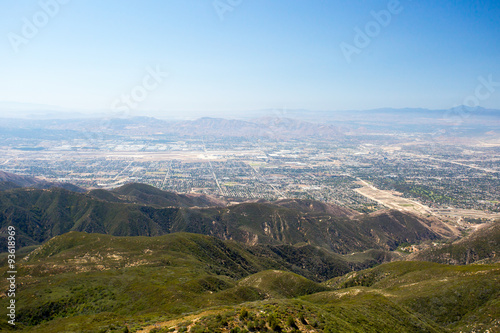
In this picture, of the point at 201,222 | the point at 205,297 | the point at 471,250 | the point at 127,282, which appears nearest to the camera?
the point at 205,297

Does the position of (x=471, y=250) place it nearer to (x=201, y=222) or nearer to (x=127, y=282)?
(x=127, y=282)

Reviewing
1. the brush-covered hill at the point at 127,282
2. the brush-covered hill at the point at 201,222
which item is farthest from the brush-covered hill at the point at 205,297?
the brush-covered hill at the point at 201,222

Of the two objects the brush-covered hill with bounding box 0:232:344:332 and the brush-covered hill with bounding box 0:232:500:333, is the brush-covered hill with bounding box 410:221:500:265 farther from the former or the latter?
the brush-covered hill with bounding box 0:232:344:332

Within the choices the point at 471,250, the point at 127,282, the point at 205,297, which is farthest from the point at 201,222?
the point at 471,250

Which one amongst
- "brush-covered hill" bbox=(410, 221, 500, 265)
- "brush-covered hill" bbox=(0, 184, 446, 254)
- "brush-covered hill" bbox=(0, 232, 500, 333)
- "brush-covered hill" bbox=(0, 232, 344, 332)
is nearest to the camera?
"brush-covered hill" bbox=(0, 232, 500, 333)

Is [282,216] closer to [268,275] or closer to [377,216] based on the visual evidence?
[377,216]

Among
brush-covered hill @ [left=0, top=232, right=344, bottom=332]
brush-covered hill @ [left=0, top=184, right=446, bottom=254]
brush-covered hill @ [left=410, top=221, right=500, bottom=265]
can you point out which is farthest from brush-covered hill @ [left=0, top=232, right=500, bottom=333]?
brush-covered hill @ [left=0, top=184, right=446, bottom=254]

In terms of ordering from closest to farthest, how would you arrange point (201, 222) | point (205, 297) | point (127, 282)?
1. point (205, 297)
2. point (127, 282)
3. point (201, 222)

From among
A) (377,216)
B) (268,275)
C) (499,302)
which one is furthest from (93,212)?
(377,216)

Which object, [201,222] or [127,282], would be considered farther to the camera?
[201,222]
